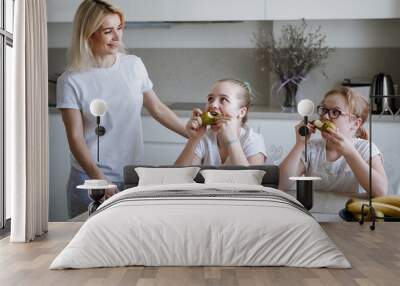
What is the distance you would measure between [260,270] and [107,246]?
40.3 inches

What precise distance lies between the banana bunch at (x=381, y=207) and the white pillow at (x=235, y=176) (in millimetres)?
1112

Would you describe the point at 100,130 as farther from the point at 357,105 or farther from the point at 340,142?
the point at 357,105

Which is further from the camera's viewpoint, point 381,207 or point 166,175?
point 381,207

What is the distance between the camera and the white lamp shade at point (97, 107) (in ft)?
24.6

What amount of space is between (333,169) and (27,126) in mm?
3245

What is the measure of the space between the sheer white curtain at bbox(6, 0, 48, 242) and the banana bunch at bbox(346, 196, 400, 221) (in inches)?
125

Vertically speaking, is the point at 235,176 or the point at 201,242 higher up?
the point at 235,176

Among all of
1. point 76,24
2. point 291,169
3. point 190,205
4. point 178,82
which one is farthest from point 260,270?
point 76,24

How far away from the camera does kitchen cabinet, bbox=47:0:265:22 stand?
7.61 metres

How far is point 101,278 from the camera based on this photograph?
4477mm

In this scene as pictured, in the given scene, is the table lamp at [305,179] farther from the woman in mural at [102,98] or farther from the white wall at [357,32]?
the woman in mural at [102,98]

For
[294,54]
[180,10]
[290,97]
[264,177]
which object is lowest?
[264,177]

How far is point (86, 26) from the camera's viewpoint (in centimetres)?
766

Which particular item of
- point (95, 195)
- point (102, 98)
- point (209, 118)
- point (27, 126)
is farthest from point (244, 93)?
point (27, 126)
